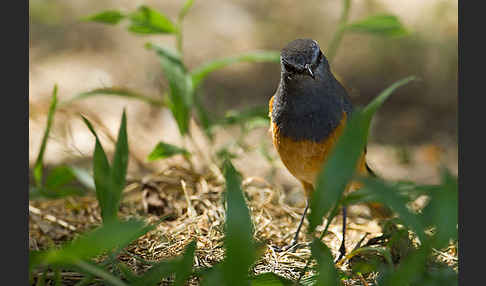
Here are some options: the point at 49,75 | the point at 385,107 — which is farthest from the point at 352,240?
the point at 49,75

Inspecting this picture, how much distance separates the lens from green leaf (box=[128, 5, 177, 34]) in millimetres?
3795

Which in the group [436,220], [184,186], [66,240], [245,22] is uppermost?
[245,22]

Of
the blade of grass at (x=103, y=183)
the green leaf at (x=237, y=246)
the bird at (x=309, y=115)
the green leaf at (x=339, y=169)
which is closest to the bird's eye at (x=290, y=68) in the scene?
the bird at (x=309, y=115)

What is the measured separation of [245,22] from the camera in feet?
21.7

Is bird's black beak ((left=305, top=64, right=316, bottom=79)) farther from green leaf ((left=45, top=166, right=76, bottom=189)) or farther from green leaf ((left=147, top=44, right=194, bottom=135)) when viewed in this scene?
green leaf ((left=45, top=166, right=76, bottom=189))

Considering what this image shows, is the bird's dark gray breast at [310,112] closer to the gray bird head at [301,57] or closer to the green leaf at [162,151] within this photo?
the gray bird head at [301,57]

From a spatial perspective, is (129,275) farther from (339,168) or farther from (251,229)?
(339,168)

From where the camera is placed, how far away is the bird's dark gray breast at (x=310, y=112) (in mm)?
2986

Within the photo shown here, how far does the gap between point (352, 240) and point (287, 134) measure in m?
0.85

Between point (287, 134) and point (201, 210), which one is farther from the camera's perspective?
point (201, 210)

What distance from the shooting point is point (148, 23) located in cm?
385

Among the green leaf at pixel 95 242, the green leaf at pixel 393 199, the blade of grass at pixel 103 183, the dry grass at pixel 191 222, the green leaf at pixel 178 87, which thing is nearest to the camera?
the green leaf at pixel 95 242

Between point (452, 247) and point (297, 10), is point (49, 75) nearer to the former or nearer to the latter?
point (297, 10)

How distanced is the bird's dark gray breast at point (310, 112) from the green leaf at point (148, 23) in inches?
49.4
